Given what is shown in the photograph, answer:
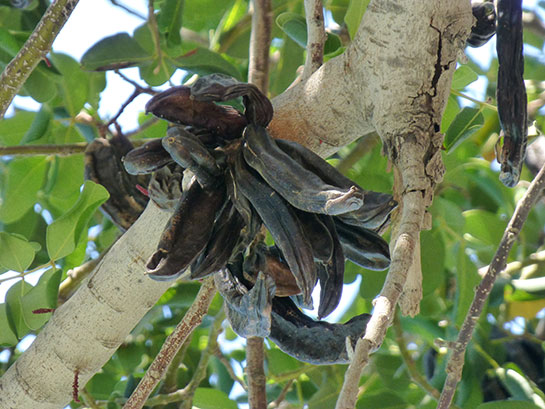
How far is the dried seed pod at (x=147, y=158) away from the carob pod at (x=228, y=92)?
0.09m

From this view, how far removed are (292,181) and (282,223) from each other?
2.2 inches

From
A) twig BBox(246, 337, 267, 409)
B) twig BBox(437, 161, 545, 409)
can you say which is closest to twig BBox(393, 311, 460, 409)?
twig BBox(246, 337, 267, 409)

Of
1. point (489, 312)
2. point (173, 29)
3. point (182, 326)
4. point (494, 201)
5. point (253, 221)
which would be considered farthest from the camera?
point (494, 201)

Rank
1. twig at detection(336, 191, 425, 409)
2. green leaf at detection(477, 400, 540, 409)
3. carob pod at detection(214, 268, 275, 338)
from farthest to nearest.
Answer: green leaf at detection(477, 400, 540, 409), carob pod at detection(214, 268, 275, 338), twig at detection(336, 191, 425, 409)

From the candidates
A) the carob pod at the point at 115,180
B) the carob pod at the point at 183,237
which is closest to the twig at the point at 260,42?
the carob pod at the point at 115,180

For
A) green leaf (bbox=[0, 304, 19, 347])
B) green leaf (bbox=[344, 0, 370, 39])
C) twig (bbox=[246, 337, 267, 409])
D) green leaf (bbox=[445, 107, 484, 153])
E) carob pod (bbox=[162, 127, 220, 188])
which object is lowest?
green leaf (bbox=[0, 304, 19, 347])

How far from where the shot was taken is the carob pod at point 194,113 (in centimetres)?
98

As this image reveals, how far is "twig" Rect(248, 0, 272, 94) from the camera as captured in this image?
5.05 feet

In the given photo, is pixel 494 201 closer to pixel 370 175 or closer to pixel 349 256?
pixel 370 175

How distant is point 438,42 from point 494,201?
47.6 inches

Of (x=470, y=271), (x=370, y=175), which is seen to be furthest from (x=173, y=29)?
(x=470, y=271)

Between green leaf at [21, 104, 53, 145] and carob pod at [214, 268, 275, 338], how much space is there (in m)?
0.85

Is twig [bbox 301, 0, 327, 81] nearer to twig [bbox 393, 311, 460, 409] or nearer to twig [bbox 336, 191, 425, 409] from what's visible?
twig [bbox 336, 191, 425, 409]

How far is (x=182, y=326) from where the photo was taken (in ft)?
3.75
